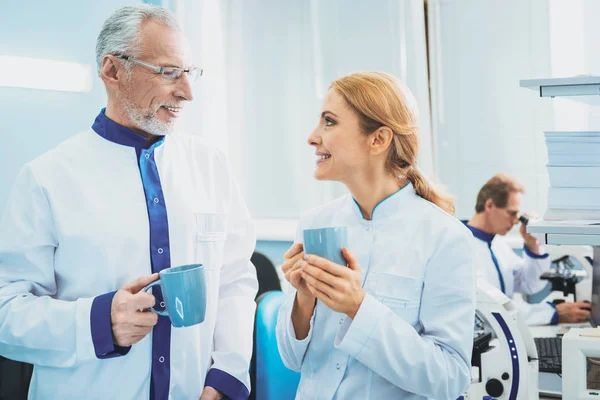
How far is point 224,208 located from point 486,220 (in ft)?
7.22

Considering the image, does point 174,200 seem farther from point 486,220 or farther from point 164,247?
point 486,220

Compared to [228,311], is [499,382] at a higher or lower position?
lower

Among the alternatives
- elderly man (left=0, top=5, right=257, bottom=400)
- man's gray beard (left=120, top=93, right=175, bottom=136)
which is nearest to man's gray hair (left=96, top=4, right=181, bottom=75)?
elderly man (left=0, top=5, right=257, bottom=400)

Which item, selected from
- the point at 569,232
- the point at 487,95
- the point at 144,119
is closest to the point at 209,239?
the point at 144,119

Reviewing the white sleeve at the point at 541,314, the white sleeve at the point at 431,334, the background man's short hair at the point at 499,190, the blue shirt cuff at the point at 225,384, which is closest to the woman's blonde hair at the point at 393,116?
the white sleeve at the point at 431,334

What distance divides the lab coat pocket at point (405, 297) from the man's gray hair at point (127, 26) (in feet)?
2.72

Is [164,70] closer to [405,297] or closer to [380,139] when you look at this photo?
[380,139]

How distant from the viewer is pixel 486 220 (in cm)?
337

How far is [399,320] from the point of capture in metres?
1.23

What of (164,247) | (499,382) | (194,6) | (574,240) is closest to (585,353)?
(574,240)

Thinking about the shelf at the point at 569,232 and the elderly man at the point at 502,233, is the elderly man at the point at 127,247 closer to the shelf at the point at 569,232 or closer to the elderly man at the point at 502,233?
the shelf at the point at 569,232

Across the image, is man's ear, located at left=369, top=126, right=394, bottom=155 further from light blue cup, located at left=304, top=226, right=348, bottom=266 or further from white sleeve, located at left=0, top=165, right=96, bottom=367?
white sleeve, located at left=0, top=165, right=96, bottom=367

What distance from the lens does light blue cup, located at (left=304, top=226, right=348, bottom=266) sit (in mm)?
1167

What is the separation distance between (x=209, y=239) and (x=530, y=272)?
246 centimetres
